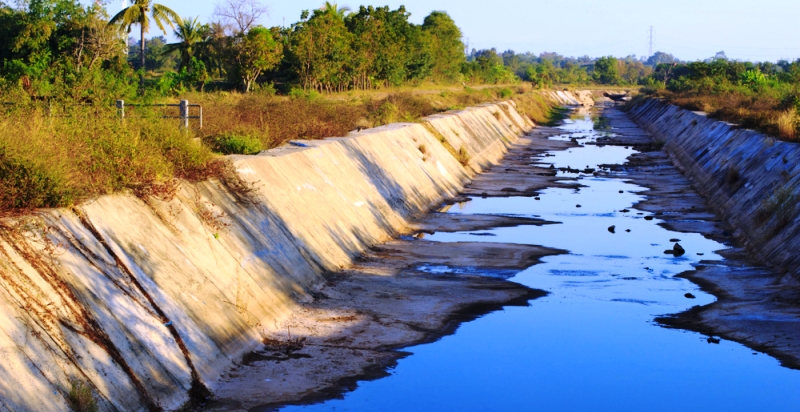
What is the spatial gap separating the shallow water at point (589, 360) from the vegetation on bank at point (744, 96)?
1397 cm

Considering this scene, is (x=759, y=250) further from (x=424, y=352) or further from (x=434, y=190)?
(x=434, y=190)

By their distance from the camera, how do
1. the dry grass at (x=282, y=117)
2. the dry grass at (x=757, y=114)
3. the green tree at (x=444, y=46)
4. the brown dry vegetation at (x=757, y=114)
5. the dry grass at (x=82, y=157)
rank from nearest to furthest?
1. the dry grass at (x=82, y=157)
2. the dry grass at (x=282, y=117)
3. the dry grass at (x=757, y=114)
4. the brown dry vegetation at (x=757, y=114)
5. the green tree at (x=444, y=46)

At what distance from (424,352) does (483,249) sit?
294 inches

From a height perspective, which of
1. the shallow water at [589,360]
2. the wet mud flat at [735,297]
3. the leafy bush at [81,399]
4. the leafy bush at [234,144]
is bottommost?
the shallow water at [589,360]

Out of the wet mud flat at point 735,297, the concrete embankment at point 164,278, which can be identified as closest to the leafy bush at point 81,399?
the concrete embankment at point 164,278

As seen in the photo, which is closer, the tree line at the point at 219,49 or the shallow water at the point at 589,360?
the shallow water at the point at 589,360

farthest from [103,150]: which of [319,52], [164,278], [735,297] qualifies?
[319,52]

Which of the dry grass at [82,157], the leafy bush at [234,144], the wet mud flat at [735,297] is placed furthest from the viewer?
the leafy bush at [234,144]

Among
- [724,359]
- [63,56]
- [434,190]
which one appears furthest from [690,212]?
[63,56]

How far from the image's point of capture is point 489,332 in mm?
13398

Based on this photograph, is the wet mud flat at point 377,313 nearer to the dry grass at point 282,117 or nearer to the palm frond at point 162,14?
the dry grass at point 282,117

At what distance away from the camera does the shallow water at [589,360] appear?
10.6 meters

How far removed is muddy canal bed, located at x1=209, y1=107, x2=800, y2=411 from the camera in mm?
10641

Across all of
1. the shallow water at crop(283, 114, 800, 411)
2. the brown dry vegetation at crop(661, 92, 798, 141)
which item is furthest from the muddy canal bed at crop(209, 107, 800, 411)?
the brown dry vegetation at crop(661, 92, 798, 141)
